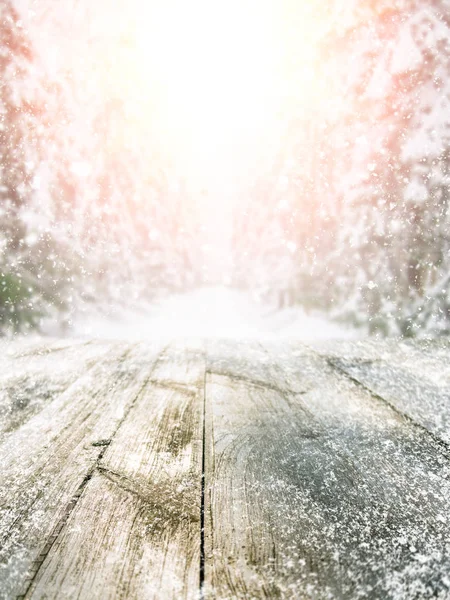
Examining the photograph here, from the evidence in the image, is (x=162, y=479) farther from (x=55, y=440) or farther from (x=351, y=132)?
(x=351, y=132)

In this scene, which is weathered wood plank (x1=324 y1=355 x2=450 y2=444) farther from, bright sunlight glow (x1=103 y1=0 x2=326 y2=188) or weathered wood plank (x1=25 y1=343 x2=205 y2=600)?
bright sunlight glow (x1=103 y1=0 x2=326 y2=188)

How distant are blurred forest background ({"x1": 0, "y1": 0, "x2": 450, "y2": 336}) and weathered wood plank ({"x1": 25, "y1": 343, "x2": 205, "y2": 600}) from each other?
3.09 feet

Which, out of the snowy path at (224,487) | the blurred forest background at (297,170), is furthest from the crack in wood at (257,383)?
the blurred forest background at (297,170)

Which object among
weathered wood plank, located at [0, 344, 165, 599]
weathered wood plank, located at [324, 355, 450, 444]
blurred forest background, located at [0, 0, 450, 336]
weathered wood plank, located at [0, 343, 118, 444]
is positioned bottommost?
weathered wood plank, located at [0, 343, 118, 444]

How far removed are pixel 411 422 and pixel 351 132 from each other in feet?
3.65

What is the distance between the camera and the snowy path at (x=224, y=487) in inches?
12.3

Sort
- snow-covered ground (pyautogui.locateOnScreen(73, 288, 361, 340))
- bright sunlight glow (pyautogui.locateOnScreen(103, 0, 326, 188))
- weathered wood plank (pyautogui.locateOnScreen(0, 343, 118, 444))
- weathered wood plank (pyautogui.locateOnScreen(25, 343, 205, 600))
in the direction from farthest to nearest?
bright sunlight glow (pyautogui.locateOnScreen(103, 0, 326, 188)), snow-covered ground (pyautogui.locateOnScreen(73, 288, 361, 340)), weathered wood plank (pyautogui.locateOnScreen(0, 343, 118, 444)), weathered wood plank (pyautogui.locateOnScreen(25, 343, 205, 600))

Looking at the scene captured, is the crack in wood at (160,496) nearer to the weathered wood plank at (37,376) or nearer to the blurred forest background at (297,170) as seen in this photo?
the weathered wood plank at (37,376)

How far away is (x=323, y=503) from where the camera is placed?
400mm

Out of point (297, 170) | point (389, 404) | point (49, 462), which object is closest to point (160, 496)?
point (49, 462)

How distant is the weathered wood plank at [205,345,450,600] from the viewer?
308mm

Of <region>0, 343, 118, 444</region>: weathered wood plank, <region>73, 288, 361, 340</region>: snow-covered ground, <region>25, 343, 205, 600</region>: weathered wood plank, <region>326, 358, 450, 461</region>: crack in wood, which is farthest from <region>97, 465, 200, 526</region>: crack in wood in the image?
<region>73, 288, 361, 340</region>: snow-covered ground

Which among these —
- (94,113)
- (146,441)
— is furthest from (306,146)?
(146,441)

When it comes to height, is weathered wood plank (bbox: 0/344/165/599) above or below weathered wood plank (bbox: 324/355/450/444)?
below
